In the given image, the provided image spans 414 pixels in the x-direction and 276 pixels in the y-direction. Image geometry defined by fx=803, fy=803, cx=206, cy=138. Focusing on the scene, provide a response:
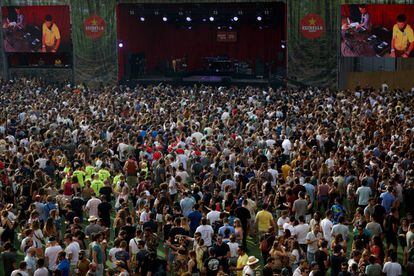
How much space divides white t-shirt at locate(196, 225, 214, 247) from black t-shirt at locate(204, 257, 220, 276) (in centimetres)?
129

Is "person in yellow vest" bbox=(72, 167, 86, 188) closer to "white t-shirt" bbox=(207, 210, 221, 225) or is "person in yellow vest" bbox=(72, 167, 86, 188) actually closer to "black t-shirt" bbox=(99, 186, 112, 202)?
"black t-shirt" bbox=(99, 186, 112, 202)

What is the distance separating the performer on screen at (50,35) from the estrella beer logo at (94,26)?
5.56ft

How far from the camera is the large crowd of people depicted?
44.4 feet

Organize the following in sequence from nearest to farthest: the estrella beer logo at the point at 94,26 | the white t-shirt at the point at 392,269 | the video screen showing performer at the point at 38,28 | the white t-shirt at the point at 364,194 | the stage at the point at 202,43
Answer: the white t-shirt at the point at 392,269
the white t-shirt at the point at 364,194
the estrella beer logo at the point at 94,26
the video screen showing performer at the point at 38,28
the stage at the point at 202,43

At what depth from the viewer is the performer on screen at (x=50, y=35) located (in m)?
40.0

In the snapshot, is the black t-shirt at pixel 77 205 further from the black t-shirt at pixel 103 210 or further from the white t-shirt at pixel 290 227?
the white t-shirt at pixel 290 227

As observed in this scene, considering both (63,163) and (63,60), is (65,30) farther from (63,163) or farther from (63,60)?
(63,163)

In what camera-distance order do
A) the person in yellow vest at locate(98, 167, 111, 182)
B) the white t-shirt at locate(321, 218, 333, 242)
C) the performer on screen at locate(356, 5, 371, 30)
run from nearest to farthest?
the white t-shirt at locate(321, 218, 333, 242)
the person in yellow vest at locate(98, 167, 111, 182)
the performer on screen at locate(356, 5, 371, 30)

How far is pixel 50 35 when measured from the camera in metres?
40.1

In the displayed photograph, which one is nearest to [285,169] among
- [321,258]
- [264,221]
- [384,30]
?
[264,221]

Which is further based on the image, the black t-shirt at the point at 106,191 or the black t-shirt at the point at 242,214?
the black t-shirt at the point at 106,191

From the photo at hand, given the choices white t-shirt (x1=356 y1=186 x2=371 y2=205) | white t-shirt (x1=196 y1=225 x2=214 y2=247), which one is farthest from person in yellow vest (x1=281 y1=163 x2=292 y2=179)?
white t-shirt (x1=196 y1=225 x2=214 y2=247)

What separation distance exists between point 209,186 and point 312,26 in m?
20.1

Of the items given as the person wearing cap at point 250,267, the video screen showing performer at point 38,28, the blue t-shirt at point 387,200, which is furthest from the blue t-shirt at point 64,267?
the video screen showing performer at point 38,28
